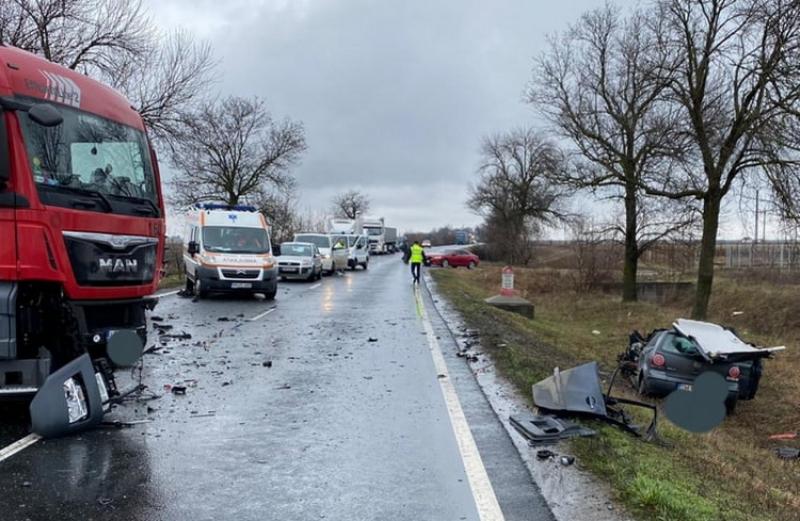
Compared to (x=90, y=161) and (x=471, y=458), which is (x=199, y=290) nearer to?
(x=90, y=161)

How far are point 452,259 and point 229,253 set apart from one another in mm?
36142

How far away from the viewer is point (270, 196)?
45438mm

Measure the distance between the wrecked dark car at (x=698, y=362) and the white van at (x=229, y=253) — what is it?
11.0 m

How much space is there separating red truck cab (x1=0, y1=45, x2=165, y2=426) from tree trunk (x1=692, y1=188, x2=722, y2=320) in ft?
69.8

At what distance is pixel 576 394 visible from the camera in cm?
661

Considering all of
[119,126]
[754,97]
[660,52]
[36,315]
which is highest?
[660,52]

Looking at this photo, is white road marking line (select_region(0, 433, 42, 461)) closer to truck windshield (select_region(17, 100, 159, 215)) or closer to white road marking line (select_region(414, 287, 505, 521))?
truck windshield (select_region(17, 100, 159, 215))

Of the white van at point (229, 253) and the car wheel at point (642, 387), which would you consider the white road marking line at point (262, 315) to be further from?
the car wheel at point (642, 387)

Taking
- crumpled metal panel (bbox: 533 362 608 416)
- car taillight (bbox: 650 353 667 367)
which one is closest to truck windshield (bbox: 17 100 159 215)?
crumpled metal panel (bbox: 533 362 608 416)

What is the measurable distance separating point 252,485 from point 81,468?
1.35 meters

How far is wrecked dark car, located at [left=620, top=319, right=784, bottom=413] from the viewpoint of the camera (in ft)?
37.0

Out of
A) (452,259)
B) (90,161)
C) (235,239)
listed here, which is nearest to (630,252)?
(235,239)

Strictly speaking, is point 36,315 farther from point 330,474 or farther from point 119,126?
point 330,474

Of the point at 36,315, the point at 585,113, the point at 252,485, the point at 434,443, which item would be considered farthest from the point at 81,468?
the point at 585,113
